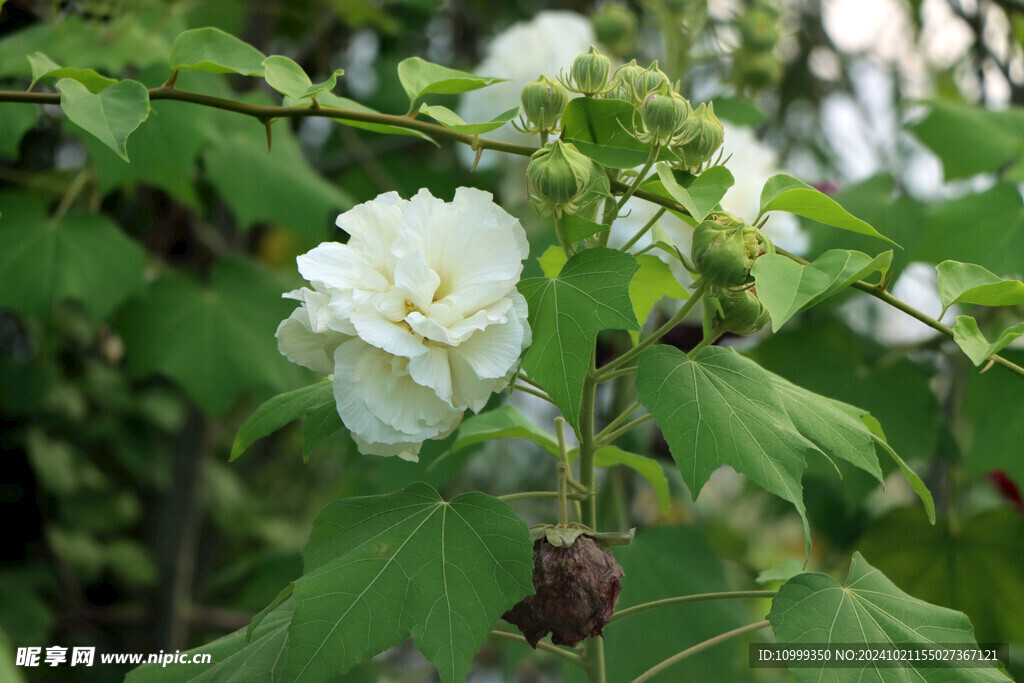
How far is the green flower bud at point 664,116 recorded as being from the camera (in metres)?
0.50

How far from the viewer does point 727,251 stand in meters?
0.49

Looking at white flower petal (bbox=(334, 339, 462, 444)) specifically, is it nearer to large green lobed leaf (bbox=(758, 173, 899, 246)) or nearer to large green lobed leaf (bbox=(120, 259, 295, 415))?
large green lobed leaf (bbox=(758, 173, 899, 246))

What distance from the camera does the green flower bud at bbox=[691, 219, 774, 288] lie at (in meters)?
0.49

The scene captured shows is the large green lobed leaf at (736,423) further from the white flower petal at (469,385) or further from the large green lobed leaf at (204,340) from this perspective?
the large green lobed leaf at (204,340)

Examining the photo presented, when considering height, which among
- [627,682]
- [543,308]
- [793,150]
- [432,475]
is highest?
[543,308]

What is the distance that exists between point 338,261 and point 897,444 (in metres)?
0.77

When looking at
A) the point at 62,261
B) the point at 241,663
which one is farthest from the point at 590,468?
the point at 62,261

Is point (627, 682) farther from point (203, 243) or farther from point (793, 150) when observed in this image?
point (793, 150)

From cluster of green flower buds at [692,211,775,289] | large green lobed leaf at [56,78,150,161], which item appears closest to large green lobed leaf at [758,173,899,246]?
cluster of green flower buds at [692,211,775,289]

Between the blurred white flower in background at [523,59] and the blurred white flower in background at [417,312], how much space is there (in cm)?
61

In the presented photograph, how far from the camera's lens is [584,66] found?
53cm

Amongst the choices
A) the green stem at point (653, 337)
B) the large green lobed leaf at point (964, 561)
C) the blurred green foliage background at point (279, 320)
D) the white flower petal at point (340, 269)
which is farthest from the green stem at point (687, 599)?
the large green lobed leaf at point (964, 561)

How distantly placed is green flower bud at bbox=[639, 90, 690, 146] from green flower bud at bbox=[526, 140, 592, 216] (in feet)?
0.13

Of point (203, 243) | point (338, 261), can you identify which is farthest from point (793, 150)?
point (338, 261)
